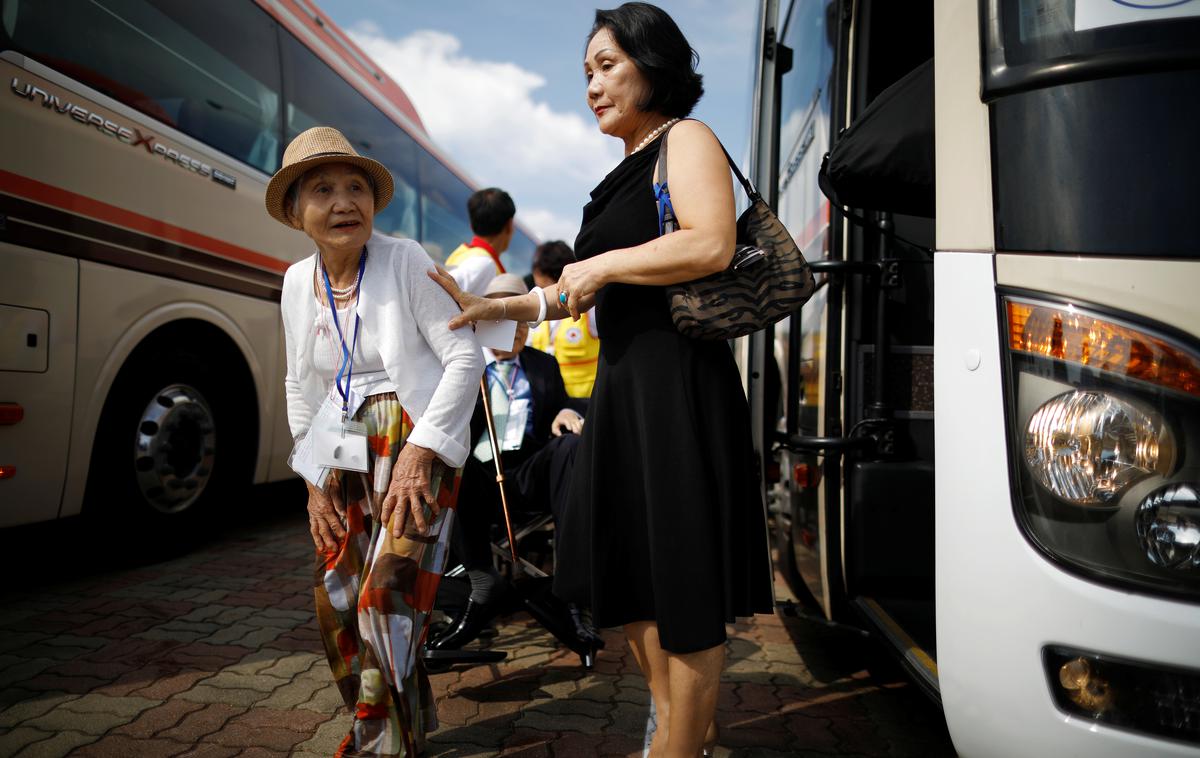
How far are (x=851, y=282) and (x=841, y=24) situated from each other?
3.03 ft

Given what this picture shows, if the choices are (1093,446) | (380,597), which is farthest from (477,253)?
(1093,446)

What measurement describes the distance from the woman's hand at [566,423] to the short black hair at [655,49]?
1.86 meters

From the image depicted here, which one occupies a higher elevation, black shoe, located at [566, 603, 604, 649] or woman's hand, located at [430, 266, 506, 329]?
woman's hand, located at [430, 266, 506, 329]

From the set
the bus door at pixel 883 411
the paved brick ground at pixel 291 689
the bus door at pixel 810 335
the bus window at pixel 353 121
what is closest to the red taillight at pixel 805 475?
the bus door at pixel 810 335

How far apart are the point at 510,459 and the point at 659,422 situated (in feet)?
6.25

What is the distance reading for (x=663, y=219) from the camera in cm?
170

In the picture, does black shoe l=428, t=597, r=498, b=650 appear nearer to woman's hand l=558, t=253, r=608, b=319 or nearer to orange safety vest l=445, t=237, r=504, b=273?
woman's hand l=558, t=253, r=608, b=319

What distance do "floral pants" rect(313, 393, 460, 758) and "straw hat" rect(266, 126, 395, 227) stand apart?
0.62 metres

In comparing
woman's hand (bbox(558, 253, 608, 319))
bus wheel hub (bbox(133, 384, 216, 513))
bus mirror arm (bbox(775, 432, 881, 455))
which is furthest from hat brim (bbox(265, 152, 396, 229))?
bus wheel hub (bbox(133, 384, 216, 513))

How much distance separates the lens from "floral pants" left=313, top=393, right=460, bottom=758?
2.13 meters

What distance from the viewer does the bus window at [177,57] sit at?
3629mm

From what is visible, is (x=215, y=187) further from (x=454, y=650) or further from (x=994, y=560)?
(x=994, y=560)

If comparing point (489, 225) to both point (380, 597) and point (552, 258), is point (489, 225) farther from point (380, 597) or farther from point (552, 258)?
point (380, 597)

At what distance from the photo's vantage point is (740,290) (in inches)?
66.0
